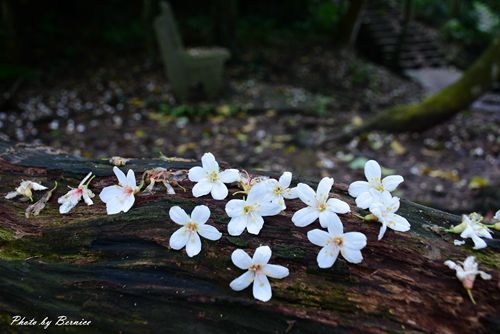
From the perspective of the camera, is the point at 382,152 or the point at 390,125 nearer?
the point at 382,152

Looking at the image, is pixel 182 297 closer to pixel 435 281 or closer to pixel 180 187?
pixel 180 187

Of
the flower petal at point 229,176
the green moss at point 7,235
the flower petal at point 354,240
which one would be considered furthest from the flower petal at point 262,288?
the green moss at point 7,235

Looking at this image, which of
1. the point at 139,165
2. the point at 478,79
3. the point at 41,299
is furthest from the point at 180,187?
the point at 478,79

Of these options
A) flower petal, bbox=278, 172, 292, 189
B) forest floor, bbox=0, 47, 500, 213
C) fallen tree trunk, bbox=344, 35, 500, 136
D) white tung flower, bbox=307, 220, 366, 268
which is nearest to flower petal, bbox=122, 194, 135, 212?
flower petal, bbox=278, 172, 292, 189

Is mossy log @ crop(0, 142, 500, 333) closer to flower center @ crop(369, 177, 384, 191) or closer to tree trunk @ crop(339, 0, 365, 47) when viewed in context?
flower center @ crop(369, 177, 384, 191)

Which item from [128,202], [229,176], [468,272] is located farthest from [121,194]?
[468,272]

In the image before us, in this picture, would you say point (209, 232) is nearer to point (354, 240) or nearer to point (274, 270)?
point (274, 270)
